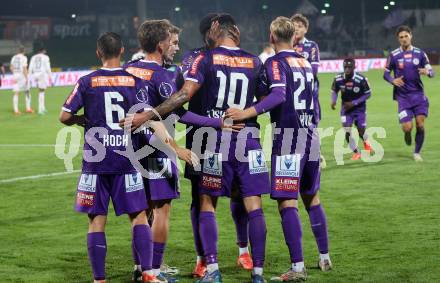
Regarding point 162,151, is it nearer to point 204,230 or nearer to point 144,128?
point 144,128

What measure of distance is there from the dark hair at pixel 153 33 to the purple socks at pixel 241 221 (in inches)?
71.3

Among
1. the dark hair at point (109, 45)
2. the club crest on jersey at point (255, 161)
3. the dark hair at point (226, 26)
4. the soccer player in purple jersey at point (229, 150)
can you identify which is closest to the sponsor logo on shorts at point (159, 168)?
the soccer player in purple jersey at point (229, 150)

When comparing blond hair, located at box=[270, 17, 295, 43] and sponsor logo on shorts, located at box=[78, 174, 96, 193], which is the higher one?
blond hair, located at box=[270, 17, 295, 43]

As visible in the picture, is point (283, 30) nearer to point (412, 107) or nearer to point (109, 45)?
point (109, 45)

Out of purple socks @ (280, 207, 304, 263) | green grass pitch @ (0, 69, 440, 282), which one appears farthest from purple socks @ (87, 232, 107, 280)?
purple socks @ (280, 207, 304, 263)

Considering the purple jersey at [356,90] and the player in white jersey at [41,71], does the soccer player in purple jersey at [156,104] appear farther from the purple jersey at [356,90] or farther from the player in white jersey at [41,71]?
the player in white jersey at [41,71]

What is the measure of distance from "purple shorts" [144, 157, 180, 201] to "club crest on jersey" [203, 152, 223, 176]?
1.04 feet

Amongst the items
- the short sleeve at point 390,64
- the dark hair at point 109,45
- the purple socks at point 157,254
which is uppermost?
the short sleeve at point 390,64

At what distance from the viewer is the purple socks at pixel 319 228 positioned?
8164mm

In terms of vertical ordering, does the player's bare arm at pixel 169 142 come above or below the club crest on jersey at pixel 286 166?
above

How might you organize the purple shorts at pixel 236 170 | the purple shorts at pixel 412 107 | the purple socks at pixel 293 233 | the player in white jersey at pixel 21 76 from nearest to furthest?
1. the purple shorts at pixel 236 170
2. the purple socks at pixel 293 233
3. the purple shorts at pixel 412 107
4. the player in white jersey at pixel 21 76

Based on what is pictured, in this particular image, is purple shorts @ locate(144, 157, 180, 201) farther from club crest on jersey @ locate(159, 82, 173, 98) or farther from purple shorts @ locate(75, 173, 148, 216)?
club crest on jersey @ locate(159, 82, 173, 98)

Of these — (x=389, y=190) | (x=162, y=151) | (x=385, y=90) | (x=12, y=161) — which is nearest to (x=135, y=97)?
(x=162, y=151)

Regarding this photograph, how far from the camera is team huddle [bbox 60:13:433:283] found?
723 centimetres
